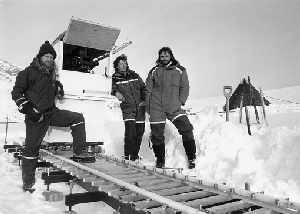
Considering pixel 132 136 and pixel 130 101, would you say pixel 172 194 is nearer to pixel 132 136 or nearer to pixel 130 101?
pixel 132 136

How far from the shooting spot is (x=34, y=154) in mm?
4016

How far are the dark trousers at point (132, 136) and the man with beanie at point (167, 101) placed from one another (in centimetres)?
61

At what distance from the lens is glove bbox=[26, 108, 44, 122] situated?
387 cm

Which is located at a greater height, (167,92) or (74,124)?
(167,92)

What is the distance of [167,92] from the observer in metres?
4.90

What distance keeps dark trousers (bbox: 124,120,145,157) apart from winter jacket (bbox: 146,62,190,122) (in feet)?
2.07

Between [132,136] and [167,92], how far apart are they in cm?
119

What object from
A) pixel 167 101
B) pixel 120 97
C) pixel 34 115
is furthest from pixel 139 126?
pixel 34 115

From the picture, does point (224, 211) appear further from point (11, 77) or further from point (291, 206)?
point (11, 77)

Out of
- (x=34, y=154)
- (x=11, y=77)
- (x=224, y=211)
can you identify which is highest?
(x=11, y=77)

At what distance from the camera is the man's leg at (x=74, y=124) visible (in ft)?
14.5

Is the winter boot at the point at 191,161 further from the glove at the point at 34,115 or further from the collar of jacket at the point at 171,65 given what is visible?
the glove at the point at 34,115

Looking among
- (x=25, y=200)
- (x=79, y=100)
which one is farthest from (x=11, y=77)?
(x=25, y=200)

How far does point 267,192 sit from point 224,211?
139cm
